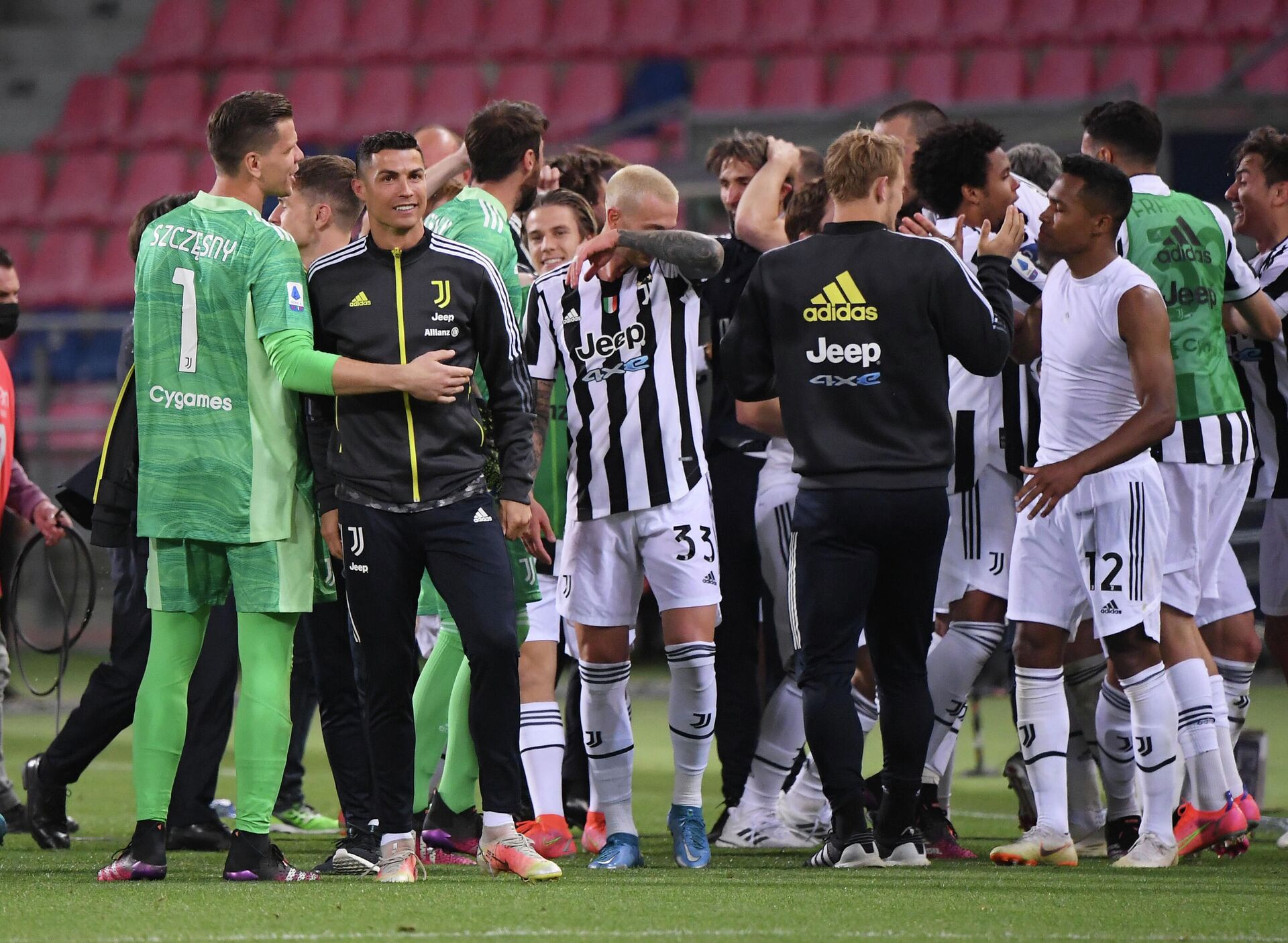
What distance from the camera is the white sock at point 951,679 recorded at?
5816 millimetres

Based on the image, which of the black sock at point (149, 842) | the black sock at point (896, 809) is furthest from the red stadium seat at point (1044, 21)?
the black sock at point (149, 842)

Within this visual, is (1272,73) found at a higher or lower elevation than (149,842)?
higher

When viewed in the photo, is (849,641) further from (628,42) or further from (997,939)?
(628,42)

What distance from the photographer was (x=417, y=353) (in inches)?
189

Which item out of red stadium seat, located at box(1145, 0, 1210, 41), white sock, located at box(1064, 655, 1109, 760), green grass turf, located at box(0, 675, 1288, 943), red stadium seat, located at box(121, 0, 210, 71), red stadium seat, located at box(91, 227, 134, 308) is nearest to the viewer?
green grass turf, located at box(0, 675, 1288, 943)

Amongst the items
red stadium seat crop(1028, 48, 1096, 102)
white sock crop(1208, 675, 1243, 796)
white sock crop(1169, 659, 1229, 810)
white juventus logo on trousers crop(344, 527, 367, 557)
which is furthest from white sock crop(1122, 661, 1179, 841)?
red stadium seat crop(1028, 48, 1096, 102)

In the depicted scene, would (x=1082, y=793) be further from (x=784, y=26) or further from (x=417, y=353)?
(x=784, y=26)

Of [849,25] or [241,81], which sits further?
[241,81]

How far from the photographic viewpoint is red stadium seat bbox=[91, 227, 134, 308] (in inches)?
603

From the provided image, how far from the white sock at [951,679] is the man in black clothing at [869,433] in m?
0.65

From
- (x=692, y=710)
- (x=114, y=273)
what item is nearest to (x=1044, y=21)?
(x=114, y=273)

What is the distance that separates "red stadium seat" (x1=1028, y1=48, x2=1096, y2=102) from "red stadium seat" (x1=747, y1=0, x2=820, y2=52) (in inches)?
78.8

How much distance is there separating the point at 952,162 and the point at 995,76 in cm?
967

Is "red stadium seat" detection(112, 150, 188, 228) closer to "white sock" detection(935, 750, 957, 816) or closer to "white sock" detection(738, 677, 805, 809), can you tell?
"white sock" detection(738, 677, 805, 809)
